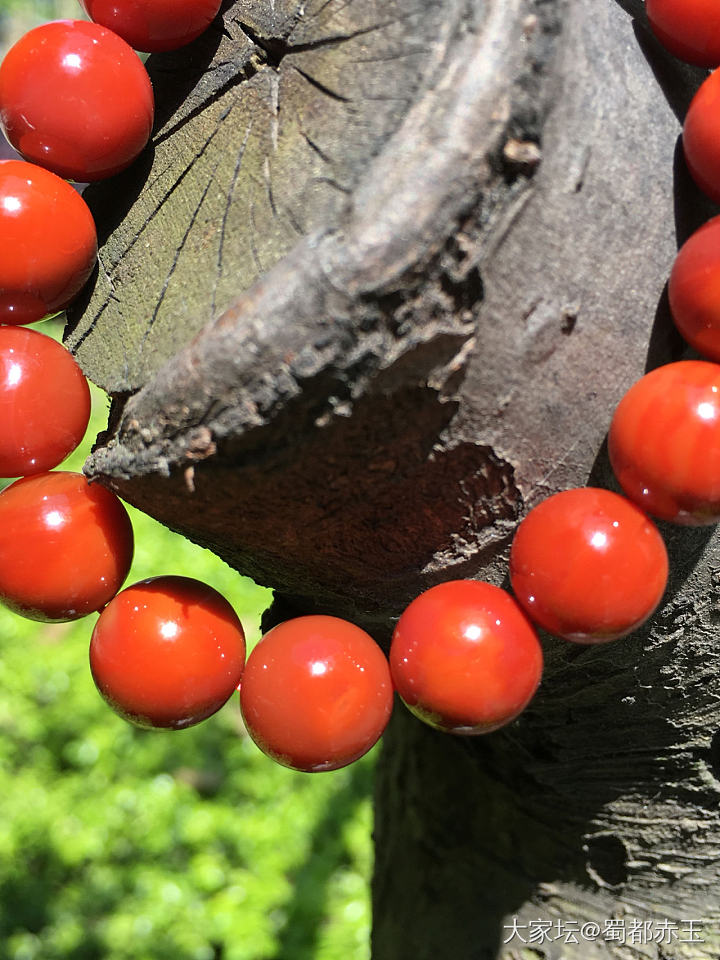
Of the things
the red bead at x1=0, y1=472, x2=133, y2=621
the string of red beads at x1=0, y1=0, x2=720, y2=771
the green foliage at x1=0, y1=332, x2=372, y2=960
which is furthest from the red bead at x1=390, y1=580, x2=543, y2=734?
the green foliage at x1=0, y1=332, x2=372, y2=960

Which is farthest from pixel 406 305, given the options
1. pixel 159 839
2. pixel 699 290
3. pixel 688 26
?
pixel 159 839

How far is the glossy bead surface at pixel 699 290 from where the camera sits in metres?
0.56

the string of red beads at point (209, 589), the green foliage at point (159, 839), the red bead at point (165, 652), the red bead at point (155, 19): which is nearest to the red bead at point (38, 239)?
the string of red beads at point (209, 589)

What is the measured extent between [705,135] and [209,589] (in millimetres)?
464

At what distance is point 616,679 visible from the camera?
0.72 m

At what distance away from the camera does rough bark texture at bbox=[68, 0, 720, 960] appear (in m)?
0.50

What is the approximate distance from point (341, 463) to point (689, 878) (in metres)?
0.56

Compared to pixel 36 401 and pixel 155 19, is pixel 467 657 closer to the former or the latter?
pixel 36 401

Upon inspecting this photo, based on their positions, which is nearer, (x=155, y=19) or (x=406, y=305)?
(x=406, y=305)

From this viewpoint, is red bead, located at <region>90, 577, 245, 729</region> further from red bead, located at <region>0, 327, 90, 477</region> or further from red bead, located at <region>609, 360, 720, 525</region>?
red bead, located at <region>609, 360, 720, 525</region>

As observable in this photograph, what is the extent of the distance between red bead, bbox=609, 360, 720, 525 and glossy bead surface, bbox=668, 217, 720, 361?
0.02m

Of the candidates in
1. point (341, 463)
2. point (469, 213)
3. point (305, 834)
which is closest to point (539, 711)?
point (341, 463)

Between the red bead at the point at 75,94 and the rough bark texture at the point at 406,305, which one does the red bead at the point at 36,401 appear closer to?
the rough bark texture at the point at 406,305

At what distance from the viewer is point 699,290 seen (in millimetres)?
561
